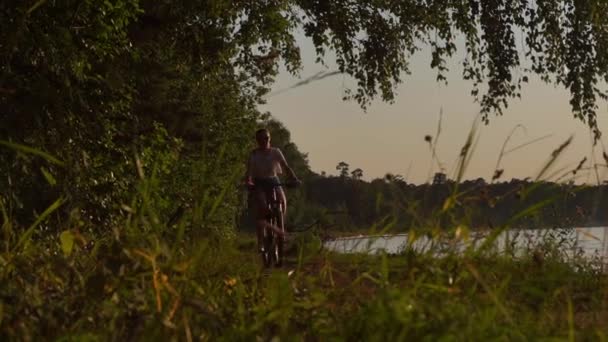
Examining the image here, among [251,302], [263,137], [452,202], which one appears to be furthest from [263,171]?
[452,202]

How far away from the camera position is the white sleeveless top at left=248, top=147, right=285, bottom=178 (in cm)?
1165

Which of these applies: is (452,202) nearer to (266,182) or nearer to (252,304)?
(252,304)

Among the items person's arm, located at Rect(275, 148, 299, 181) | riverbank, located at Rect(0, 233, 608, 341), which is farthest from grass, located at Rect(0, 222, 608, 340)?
person's arm, located at Rect(275, 148, 299, 181)

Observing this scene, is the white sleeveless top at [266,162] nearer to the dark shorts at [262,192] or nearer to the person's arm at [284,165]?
the person's arm at [284,165]

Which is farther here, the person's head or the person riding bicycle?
the person riding bicycle

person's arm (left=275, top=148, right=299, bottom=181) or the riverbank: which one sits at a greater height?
person's arm (left=275, top=148, right=299, bottom=181)

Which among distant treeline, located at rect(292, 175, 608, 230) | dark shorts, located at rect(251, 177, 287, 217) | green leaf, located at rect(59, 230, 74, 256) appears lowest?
green leaf, located at rect(59, 230, 74, 256)

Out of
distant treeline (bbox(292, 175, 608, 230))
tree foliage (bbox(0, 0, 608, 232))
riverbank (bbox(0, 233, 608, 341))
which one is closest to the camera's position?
riverbank (bbox(0, 233, 608, 341))

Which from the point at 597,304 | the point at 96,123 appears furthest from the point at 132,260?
the point at 96,123

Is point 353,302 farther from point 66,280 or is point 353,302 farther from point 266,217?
point 266,217

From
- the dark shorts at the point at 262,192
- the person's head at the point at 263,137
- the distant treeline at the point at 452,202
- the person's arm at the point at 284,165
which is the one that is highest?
the person's head at the point at 263,137

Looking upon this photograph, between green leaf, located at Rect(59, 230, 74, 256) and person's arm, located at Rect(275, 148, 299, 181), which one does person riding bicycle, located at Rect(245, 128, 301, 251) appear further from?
green leaf, located at Rect(59, 230, 74, 256)

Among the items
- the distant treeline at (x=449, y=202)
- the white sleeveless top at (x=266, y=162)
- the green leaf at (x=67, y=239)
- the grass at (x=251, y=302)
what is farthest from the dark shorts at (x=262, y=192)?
the green leaf at (x=67, y=239)

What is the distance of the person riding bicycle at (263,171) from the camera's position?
38.0 feet
